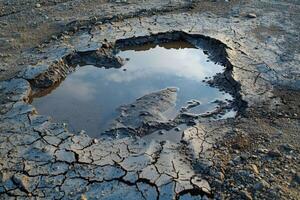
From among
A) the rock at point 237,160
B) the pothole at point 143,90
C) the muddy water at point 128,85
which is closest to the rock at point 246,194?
the rock at point 237,160

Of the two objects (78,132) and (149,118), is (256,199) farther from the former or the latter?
(78,132)

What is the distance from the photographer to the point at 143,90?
554 centimetres

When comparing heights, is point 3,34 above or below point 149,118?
above

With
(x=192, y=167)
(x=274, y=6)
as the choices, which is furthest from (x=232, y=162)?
(x=274, y=6)

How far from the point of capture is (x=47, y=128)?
4625 millimetres

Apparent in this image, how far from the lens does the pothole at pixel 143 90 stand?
4.88 meters

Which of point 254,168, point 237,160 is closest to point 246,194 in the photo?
point 254,168

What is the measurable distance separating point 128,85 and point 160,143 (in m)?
1.52

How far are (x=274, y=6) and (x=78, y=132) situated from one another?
4572 millimetres

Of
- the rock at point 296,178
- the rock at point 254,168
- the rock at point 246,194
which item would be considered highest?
the rock at point 254,168

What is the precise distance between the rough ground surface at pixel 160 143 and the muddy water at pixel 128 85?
0.26 m

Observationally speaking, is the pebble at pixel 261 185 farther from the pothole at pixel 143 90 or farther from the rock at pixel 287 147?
the pothole at pixel 143 90

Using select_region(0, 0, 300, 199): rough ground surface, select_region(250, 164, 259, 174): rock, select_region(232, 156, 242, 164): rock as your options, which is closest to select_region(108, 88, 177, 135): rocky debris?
select_region(0, 0, 300, 199): rough ground surface

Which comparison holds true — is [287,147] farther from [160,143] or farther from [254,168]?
[160,143]
